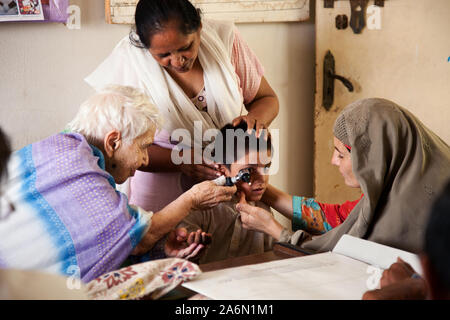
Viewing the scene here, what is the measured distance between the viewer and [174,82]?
7.17 feet

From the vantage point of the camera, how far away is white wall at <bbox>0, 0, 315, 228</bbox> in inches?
114

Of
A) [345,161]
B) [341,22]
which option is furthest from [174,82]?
[341,22]

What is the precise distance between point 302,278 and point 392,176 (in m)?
0.50

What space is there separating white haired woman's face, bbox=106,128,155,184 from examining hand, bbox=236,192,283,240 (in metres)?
0.41

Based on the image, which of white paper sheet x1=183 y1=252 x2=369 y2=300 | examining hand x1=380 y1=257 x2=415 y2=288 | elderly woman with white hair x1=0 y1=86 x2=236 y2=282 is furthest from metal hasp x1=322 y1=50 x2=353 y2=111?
examining hand x1=380 y1=257 x2=415 y2=288

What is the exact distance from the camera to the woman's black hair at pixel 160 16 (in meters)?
1.84

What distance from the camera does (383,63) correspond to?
9.78 ft

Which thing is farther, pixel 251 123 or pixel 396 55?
pixel 396 55

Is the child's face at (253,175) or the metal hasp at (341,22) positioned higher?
the metal hasp at (341,22)

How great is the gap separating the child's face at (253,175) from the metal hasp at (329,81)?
1075 mm

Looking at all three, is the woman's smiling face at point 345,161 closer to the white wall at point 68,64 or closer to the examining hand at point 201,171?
the examining hand at point 201,171

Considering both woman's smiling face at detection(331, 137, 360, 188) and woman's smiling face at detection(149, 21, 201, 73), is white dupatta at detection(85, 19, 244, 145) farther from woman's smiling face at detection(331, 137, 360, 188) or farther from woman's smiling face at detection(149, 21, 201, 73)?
woman's smiling face at detection(331, 137, 360, 188)

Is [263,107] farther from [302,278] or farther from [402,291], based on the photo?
[402,291]

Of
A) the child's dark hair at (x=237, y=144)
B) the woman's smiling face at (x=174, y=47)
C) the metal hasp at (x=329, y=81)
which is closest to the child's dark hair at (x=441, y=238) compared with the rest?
the woman's smiling face at (x=174, y=47)
